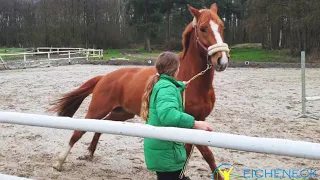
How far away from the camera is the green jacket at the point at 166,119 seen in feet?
8.73

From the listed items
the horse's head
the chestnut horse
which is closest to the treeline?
the chestnut horse

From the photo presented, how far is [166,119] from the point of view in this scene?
2662mm

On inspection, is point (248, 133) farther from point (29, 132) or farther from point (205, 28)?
point (29, 132)

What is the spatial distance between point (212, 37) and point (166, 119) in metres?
1.81

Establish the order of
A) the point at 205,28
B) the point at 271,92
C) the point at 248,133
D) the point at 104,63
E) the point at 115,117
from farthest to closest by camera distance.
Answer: the point at 104,63 → the point at 271,92 → the point at 248,133 → the point at 115,117 → the point at 205,28

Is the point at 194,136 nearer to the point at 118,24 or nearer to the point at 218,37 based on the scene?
the point at 218,37

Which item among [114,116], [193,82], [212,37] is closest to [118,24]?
[114,116]

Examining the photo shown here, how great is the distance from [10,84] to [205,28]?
13138mm

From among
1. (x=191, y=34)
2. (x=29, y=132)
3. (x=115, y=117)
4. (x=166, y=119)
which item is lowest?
(x=29, y=132)

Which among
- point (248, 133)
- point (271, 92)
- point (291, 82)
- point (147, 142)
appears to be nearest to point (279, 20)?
point (291, 82)

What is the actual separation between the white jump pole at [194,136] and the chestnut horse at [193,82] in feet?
6.84

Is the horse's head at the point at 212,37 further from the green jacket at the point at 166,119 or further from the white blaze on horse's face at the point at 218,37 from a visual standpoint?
the green jacket at the point at 166,119

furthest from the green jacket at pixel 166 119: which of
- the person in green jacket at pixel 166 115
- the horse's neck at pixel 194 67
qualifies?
the horse's neck at pixel 194 67

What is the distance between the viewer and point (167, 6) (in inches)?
1960
